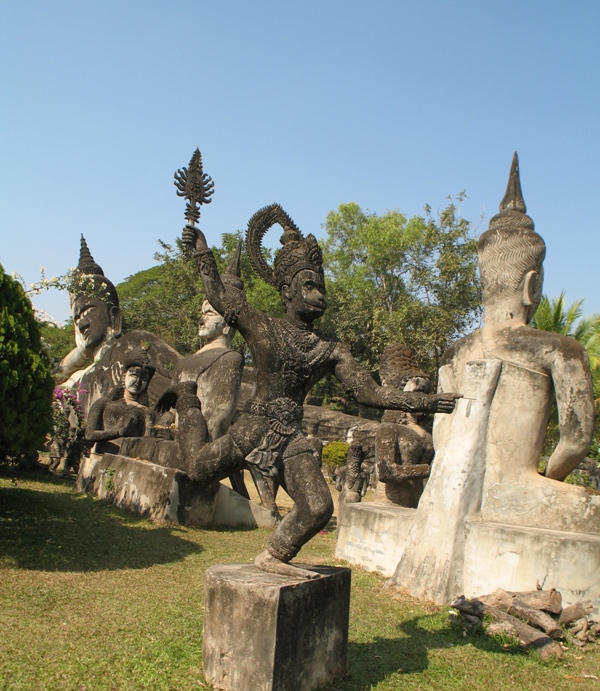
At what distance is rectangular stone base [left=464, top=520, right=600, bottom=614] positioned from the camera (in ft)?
16.6

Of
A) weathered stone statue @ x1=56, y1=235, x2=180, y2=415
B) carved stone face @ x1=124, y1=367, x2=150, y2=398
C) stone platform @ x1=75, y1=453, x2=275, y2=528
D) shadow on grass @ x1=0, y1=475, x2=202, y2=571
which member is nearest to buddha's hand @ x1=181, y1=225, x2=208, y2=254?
shadow on grass @ x1=0, y1=475, x2=202, y2=571

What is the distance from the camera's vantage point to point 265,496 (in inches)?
360

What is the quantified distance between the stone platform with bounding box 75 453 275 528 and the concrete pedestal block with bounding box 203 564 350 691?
4.09 meters

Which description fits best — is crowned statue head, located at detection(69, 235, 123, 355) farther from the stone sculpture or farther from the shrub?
the stone sculpture

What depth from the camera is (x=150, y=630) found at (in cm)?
431

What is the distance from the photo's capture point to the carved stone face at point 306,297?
4184 millimetres

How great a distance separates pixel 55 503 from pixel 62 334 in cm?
2421

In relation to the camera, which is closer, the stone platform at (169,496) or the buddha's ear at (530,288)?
the buddha's ear at (530,288)

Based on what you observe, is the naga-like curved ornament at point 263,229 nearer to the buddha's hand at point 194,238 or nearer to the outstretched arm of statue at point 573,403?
the buddha's hand at point 194,238

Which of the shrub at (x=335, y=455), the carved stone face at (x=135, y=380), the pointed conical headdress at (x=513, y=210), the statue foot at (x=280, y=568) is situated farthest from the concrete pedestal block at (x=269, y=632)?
the shrub at (x=335, y=455)

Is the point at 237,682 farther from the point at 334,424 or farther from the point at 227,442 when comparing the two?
the point at 334,424

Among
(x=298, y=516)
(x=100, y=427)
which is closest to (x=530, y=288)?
(x=298, y=516)

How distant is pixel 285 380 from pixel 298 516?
2.58 ft

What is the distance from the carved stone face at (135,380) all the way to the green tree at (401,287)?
13092mm
